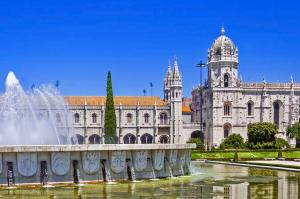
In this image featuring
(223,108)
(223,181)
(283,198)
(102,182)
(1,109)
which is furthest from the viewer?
(223,108)

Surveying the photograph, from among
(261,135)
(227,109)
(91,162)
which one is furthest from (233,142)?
(91,162)

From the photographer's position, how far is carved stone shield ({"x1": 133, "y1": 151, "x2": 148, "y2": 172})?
2570 centimetres

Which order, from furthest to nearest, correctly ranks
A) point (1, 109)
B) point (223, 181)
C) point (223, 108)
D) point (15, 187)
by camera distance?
point (223, 108) → point (1, 109) → point (223, 181) → point (15, 187)

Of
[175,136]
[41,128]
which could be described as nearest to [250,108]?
[175,136]

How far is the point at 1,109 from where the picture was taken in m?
29.5

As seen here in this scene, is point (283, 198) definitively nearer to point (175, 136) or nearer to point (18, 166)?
point (18, 166)

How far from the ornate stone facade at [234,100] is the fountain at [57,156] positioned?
5754 centimetres

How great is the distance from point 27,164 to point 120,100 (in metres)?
71.5

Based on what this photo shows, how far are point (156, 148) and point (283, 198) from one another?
7.97 metres

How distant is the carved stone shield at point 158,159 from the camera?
2645 centimetres

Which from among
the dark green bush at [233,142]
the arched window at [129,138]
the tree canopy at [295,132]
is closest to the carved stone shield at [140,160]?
the dark green bush at [233,142]

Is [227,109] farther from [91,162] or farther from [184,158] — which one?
[91,162]

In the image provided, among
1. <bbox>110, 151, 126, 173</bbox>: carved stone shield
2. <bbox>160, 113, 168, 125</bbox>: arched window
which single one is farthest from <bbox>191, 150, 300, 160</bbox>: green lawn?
<bbox>160, 113, 168, 125</bbox>: arched window

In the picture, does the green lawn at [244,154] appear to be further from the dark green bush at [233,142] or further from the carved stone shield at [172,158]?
the carved stone shield at [172,158]
